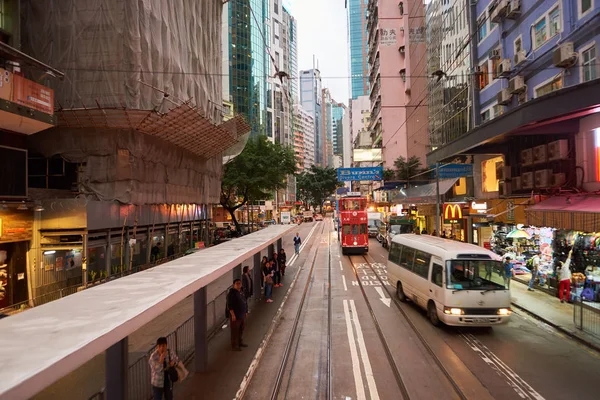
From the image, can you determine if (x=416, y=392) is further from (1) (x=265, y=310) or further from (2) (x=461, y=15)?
(2) (x=461, y=15)

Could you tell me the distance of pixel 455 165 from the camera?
22.4 meters

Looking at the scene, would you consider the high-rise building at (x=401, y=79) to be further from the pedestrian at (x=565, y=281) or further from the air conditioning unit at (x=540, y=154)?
the pedestrian at (x=565, y=281)

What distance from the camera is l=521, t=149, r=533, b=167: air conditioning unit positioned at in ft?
52.1

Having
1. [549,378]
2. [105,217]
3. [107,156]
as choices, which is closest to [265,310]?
[549,378]

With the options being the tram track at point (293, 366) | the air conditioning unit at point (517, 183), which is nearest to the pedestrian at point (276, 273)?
the tram track at point (293, 366)

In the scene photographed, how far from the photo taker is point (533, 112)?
12.8 meters

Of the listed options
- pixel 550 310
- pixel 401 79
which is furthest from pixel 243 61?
pixel 550 310

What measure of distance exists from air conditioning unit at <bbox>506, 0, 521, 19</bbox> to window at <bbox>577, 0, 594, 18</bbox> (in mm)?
4248

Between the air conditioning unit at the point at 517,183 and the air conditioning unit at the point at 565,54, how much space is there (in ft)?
16.7

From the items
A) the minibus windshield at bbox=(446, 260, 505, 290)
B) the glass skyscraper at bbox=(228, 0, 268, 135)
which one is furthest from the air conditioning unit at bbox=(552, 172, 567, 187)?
the glass skyscraper at bbox=(228, 0, 268, 135)

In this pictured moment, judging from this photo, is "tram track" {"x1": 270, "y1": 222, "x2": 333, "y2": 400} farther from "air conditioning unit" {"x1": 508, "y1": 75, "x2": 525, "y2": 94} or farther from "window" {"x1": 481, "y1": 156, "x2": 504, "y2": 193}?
"air conditioning unit" {"x1": 508, "y1": 75, "x2": 525, "y2": 94}

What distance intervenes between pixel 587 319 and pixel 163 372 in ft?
36.6

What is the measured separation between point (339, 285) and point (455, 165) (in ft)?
35.8

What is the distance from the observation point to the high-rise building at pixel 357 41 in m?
177
